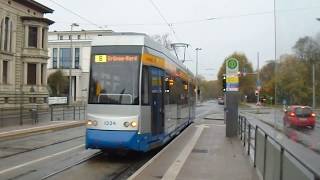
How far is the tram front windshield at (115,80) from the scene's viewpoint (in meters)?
13.6

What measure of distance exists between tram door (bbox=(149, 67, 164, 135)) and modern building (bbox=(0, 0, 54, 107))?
4504 cm

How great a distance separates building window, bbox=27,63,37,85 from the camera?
64806 millimetres

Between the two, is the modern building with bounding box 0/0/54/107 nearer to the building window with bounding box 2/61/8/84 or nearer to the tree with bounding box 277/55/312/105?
the building window with bounding box 2/61/8/84

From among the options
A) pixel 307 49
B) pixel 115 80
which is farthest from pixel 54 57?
pixel 307 49

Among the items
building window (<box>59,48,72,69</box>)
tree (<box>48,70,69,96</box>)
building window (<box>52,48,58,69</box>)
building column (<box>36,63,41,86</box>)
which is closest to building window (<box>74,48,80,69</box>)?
building window (<box>59,48,72,69</box>)

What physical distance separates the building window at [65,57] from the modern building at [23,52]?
43322 mm

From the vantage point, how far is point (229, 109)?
22016mm

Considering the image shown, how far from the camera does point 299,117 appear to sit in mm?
3443

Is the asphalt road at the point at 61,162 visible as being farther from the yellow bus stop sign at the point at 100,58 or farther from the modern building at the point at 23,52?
the modern building at the point at 23,52

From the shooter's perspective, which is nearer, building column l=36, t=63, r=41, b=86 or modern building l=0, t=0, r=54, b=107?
modern building l=0, t=0, r=54, b=107

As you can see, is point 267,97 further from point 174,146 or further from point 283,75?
point 174,146

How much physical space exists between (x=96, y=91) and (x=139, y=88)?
3.91ft

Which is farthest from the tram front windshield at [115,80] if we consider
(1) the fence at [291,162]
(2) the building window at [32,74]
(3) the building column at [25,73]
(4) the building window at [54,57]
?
(4) the building window at [54,57]

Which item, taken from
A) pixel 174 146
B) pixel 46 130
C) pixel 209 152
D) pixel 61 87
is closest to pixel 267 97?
pixel 209 152
